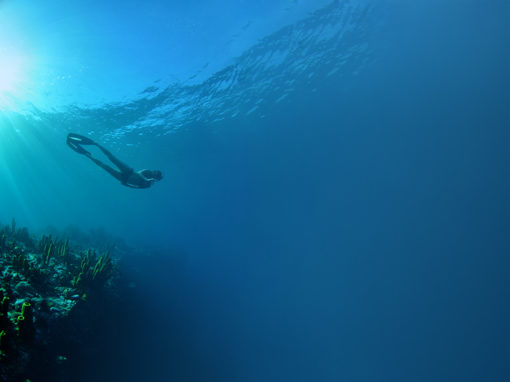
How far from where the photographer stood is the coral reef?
134 inches

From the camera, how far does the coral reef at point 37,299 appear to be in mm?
3408

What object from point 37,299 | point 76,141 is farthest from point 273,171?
point 37,299

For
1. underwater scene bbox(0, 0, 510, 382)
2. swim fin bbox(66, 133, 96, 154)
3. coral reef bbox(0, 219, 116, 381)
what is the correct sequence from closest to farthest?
coral reef bbox(0, 219, 116, 381) → swim fin bbox(66, 133, 96, 154) → underwater scene bbox(0, 0, 510, 382)

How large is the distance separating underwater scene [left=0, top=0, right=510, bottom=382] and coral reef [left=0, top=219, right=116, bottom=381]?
0.14 ft

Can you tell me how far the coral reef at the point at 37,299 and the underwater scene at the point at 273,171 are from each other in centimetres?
4

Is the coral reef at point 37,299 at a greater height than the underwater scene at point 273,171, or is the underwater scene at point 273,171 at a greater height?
the underwater scene at point 273,171

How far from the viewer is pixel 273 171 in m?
45.0

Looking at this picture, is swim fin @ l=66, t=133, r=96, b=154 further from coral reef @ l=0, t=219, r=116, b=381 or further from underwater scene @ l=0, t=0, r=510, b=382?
coral reef @ l=0, t=219, r=116, b=381

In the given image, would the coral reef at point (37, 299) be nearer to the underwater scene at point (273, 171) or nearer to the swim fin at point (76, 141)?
the underwater scene at point (273, 171)

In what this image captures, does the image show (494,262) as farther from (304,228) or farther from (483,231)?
(304,228)

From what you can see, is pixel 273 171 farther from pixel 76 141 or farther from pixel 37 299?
pixel 37 299

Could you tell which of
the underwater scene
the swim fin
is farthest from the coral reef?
the swim fin

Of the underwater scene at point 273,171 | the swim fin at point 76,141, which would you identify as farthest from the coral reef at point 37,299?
the swim fin at point 76,141

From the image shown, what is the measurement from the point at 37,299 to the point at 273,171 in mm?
41305
